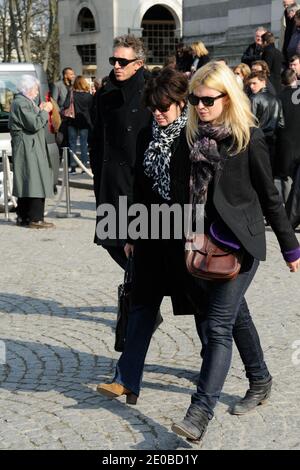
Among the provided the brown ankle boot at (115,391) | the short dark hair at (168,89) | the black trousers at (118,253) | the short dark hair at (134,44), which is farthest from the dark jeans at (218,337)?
the short dark hair at (134,44)

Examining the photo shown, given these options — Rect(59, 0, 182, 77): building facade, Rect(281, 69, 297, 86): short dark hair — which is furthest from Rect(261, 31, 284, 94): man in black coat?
Rect(59, 0, 182, 77): building facade

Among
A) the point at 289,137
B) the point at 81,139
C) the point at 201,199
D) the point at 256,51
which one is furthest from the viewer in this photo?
the point at 81,139

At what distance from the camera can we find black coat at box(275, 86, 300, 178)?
10727 mm

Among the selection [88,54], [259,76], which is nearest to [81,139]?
[259,76]

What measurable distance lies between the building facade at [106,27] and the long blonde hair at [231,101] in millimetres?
31228

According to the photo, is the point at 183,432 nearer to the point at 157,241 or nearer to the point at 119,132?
the point at 157,241

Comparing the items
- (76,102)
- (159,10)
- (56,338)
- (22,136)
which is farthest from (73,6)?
(56,338)

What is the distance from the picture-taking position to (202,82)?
4.38 meters

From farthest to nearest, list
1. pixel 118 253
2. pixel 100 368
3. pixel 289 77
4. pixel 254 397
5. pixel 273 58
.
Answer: pixel 273 58, pixel 289 77, pixel 118 253, pixel 100 368, pixel 254 397

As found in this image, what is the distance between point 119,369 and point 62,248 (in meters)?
5.31

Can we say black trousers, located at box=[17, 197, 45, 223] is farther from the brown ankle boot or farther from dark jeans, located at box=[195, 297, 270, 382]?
dark jeans, located at box=[195, 297, 270, 382]

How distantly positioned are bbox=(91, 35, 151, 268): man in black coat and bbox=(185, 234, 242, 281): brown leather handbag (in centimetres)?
158

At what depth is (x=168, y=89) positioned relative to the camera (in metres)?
4.71

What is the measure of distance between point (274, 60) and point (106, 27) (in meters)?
23.7
